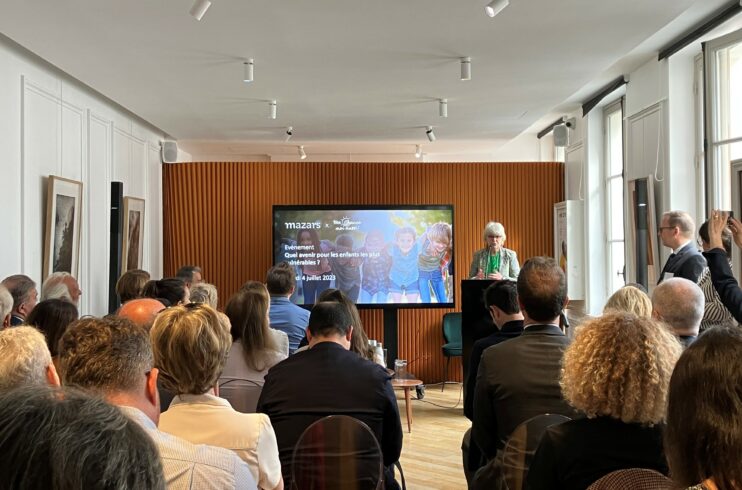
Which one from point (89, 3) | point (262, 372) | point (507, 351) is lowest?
point (262, 372)

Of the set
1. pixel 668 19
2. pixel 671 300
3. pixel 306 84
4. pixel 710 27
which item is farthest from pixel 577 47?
pixel 671 300

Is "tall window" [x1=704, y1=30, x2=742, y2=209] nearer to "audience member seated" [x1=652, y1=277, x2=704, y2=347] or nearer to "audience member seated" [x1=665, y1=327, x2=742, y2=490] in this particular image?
"audience member seated" [x1=652, y1=277, x2=704, y2=347]

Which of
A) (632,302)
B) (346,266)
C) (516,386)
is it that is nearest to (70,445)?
(516,386)

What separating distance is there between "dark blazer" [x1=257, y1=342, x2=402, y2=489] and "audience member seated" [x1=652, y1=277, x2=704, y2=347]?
1.25 m

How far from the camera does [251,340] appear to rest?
394 centimetres

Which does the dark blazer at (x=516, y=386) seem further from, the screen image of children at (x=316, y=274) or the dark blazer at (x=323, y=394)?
the screen image of children at (x=316, y=274)

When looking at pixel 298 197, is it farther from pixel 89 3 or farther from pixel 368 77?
pixel 89 3

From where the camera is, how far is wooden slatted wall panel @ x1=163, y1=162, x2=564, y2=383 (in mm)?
10086

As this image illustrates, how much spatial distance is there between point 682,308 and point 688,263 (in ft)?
5.64

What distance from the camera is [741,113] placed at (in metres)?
6.03

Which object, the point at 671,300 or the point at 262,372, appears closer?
the point at 671,300

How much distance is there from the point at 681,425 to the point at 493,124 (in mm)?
8000

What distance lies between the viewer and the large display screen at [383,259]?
31.9ft

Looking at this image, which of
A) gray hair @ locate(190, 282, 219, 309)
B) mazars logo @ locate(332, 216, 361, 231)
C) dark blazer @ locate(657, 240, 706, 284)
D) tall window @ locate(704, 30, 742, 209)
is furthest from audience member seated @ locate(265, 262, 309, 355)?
mazars logo @ locate(332, 216, 361, 231)
